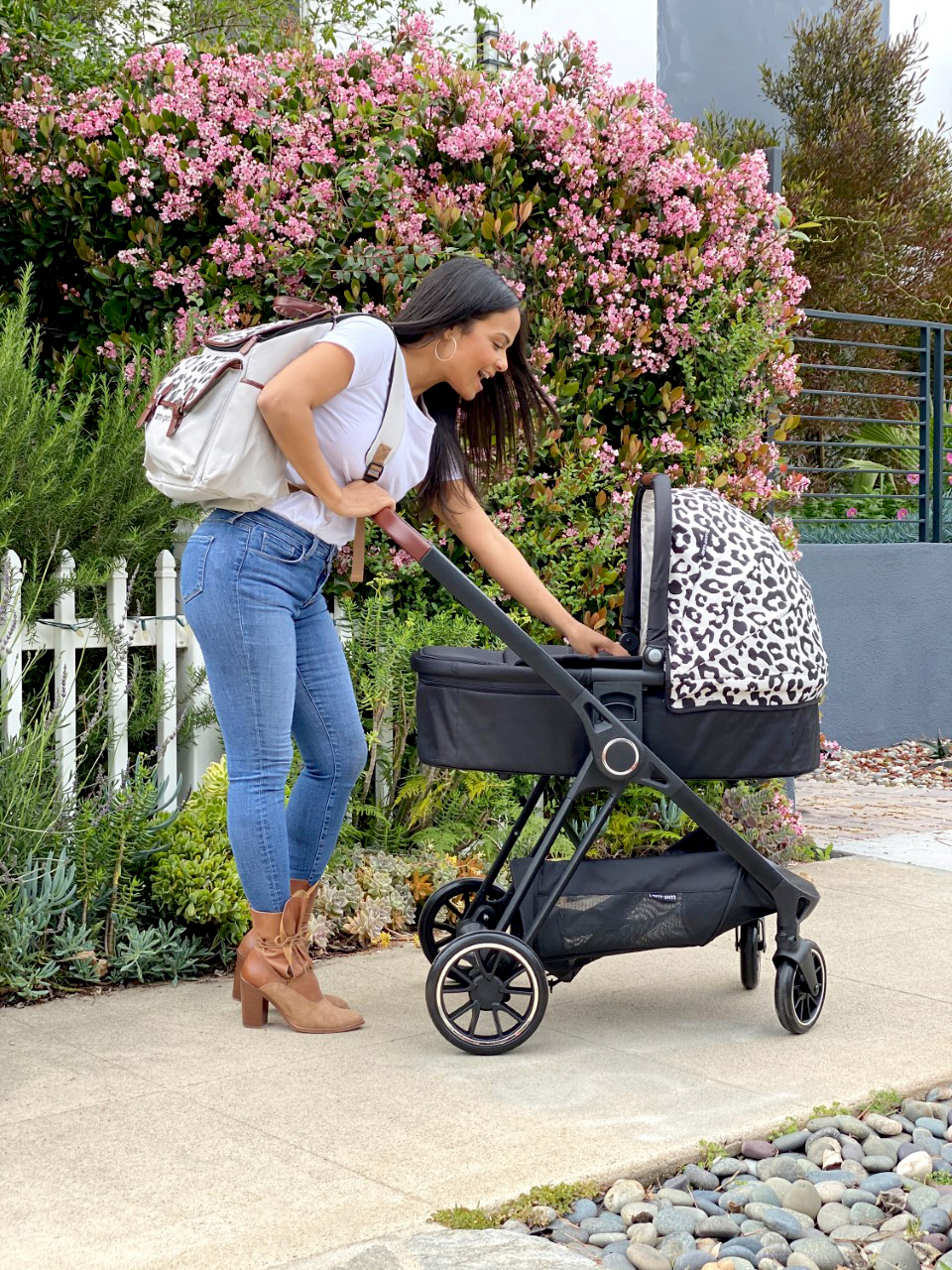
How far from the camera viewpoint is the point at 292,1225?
237cm

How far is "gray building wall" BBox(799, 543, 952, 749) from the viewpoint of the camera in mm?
8523

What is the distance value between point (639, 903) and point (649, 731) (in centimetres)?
40

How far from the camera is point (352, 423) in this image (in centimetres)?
316

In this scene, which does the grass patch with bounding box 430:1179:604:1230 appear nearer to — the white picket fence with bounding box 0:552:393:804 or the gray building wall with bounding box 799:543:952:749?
the white picket fence with bounding box 0:552:393:804

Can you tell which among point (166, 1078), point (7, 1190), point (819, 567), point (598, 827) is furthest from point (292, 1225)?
point (819, 567)

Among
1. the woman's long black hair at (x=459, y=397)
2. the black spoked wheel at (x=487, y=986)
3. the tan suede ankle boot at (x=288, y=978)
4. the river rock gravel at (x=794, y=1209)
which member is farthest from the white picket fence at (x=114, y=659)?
the river rock gravel at (x=794, y=1209)

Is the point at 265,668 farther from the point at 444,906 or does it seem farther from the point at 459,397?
the point at 444,906

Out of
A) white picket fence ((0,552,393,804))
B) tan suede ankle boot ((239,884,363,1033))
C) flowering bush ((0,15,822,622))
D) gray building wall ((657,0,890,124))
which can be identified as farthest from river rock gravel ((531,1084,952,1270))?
gray building wall ((657,0,890,124))

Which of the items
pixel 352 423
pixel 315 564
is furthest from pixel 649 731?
pixel 352 423

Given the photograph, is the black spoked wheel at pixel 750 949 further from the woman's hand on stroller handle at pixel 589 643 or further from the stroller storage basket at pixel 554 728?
the woman's hand on stroller handle at pixel 589 643

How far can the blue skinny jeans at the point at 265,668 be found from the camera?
3.16 metres

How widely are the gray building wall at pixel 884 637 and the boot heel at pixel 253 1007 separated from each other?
5398mm

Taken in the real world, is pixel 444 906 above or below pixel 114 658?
below

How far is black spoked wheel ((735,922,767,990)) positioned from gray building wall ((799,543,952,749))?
459 cm
